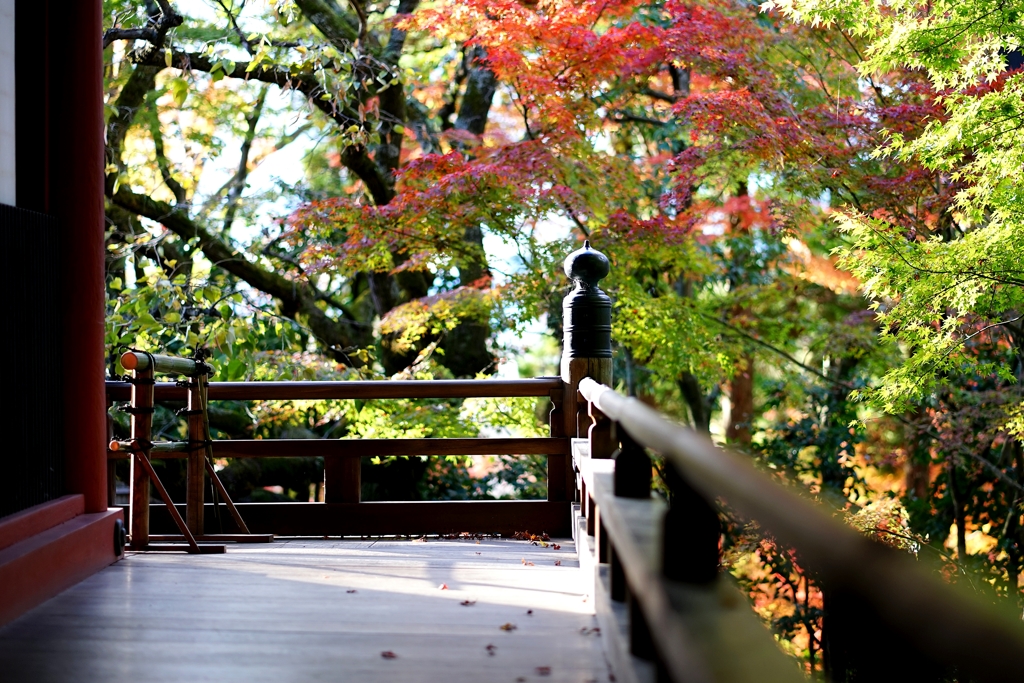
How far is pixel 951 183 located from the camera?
5.97 m

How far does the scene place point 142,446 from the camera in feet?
13.3

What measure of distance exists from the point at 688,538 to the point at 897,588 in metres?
0.81

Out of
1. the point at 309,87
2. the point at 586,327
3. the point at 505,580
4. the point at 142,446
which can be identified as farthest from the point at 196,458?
the point at 309,87

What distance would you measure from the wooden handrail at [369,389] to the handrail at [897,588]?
3.57m

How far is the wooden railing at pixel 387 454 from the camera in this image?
15.4 feet

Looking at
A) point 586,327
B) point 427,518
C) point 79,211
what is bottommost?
point 427,518

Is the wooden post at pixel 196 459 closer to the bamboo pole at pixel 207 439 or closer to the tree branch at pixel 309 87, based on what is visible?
the bamboo pole at pixel 207 439

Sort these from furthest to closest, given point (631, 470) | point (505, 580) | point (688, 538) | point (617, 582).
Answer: point (505, 580) → point (617, 582) → point (631, 470) → point (688, 538)

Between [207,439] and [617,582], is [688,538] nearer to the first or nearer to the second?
[617,582]

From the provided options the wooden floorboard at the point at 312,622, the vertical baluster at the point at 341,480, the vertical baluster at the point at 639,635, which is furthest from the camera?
the vertical baluster at the point at 341,480

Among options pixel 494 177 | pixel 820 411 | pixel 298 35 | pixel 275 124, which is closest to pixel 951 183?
pixel 494 177

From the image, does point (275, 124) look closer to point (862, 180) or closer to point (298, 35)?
point (298, 35)

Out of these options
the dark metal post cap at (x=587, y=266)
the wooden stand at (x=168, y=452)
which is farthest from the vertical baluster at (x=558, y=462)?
the wooden stand at (x=168, y=452)

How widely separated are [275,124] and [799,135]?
669 centimetres
